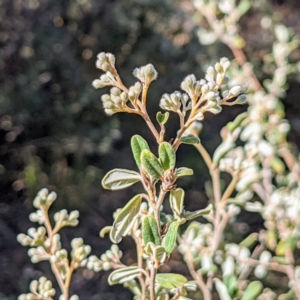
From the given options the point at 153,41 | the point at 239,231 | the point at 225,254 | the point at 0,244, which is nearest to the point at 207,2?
the point at 153,41

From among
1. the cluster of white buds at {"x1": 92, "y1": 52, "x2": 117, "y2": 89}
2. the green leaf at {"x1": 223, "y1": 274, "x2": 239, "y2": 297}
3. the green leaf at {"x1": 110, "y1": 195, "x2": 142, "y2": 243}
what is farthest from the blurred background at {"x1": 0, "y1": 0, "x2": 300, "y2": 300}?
the cluster of white buds at {"x1": 92, "y1": 52, "x2": 117, "y2": 89}

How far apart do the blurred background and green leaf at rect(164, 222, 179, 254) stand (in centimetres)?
125

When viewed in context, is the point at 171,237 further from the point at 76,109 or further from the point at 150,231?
the point at 76,109

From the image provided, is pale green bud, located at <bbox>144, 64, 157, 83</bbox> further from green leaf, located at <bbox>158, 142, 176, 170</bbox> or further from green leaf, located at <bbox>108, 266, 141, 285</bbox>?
green leaf, located at <bbox>108, 266, 141, 285</bbox>

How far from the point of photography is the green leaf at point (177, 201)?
452mm

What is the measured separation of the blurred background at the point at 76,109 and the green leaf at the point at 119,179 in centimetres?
121

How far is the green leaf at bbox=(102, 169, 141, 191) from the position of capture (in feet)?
1.56

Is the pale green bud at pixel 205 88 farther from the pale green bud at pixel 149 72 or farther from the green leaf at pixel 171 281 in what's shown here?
the green leaf at pixel 171 281

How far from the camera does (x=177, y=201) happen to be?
46cm

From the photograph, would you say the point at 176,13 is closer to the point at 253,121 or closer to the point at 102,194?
the point at 102,194

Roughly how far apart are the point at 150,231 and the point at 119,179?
0.07 m

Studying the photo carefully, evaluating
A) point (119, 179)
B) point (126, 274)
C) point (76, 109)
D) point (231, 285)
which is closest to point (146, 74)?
point (119, 179)

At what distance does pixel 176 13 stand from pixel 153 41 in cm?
16

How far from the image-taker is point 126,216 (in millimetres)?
477
